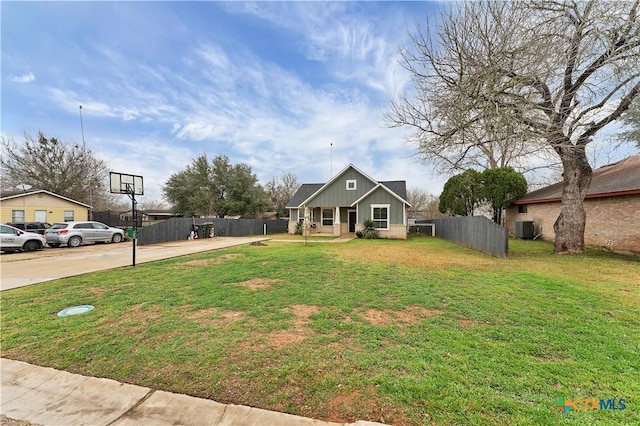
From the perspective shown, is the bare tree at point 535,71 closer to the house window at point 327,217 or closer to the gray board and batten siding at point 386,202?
the gray board and batten siding at point 386,202

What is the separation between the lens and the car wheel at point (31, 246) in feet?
44.3

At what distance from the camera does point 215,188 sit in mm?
33156

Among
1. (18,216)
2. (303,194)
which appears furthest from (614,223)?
(18,216)

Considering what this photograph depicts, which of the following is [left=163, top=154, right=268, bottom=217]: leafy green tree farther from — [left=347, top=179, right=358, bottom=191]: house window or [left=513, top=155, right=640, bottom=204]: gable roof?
[left=513, top=155, right=640, bottom=204]: gable roof

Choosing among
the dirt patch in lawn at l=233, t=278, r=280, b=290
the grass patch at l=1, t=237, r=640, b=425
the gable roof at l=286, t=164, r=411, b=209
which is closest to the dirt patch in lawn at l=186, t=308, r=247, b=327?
the grass patch at l=1, t=237, r=640, b=425

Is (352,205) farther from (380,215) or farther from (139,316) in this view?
(139,316)

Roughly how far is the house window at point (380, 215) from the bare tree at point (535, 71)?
912cm

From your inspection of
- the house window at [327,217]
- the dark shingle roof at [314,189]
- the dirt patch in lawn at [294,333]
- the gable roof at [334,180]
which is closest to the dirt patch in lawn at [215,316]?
the dirt patch in lawn at [294,333]

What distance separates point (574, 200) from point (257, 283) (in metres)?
12.3

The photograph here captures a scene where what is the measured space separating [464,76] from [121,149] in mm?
22546

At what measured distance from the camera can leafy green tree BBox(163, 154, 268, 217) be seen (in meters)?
32.6

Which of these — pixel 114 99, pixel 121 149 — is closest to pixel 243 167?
pixel 121 149

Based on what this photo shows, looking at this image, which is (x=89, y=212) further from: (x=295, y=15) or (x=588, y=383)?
(x=588, y=383)

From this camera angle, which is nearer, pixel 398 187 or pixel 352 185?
pixel 352 185
